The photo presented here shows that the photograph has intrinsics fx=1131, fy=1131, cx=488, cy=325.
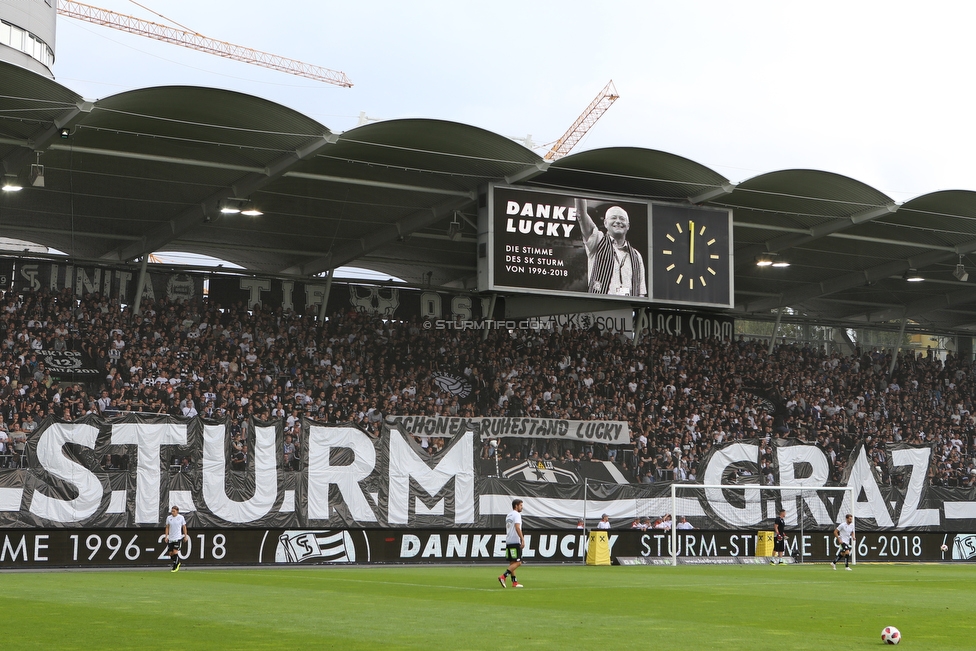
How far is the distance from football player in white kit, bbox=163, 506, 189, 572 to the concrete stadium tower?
130 feet

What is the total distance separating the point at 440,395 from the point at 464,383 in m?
1.90

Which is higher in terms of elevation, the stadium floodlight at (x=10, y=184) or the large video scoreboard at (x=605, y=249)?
the stadium floodlight at (x=10, y=184)

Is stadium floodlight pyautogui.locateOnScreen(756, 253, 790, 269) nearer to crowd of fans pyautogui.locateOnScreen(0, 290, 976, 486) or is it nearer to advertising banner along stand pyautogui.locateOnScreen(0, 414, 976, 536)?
crowd of fans pyautogui.locateOnScreen(0, 290, 976, 486)

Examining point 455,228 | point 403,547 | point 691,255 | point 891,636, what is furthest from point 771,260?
point 891,636

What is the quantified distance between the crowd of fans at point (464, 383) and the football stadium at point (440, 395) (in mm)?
130

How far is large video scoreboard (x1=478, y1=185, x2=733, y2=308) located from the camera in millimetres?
33031

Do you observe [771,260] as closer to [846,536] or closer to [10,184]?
[846,536]

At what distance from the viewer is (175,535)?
1037 inches

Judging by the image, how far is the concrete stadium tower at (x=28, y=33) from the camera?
5956 centimetres

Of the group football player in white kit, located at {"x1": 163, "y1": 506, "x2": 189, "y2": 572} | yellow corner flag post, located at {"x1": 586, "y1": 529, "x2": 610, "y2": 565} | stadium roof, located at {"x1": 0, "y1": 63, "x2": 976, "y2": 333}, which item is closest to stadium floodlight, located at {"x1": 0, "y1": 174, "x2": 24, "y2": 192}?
stadium roof, located at {"x1": 0, "y1": 63, "x2": 976, "y2": 333}

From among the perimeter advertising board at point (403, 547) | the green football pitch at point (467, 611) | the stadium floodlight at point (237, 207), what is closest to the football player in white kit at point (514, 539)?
the green football pitch at point (467, 611)

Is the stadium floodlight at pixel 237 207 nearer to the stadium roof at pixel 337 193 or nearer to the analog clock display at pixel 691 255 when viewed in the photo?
the stadium roof at pixel 337 193

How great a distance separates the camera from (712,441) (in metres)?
43.9

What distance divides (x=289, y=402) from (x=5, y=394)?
9206 mm
